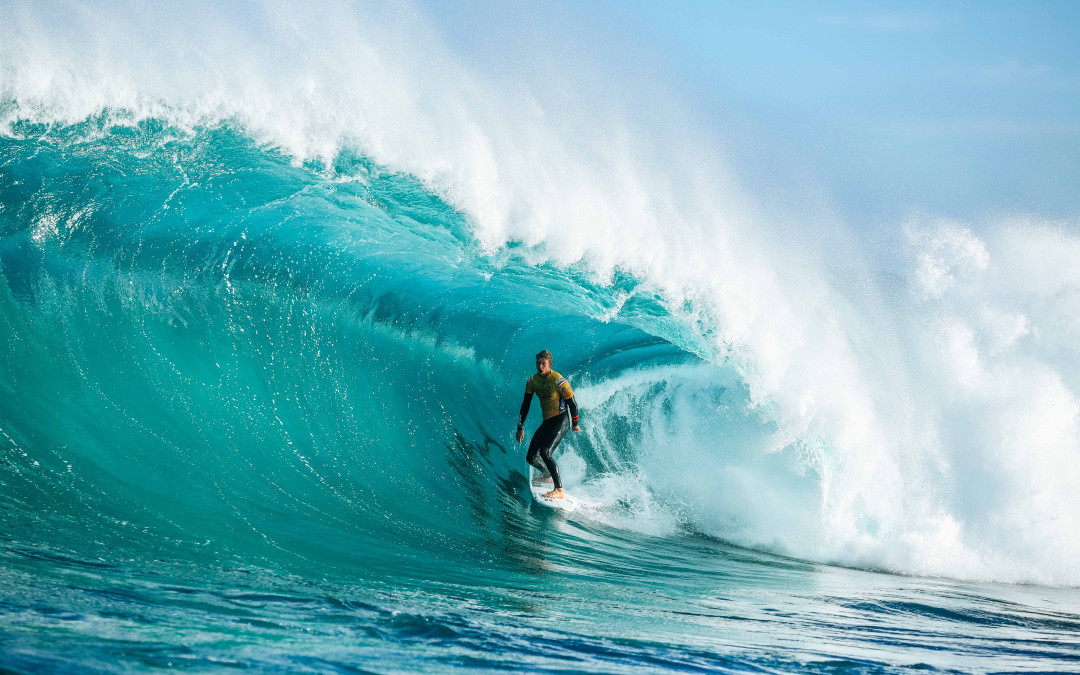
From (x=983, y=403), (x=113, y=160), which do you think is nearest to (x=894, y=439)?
(x=983, y=403)

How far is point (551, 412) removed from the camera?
705 centimetres

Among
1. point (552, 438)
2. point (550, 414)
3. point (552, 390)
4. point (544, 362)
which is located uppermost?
point (544, 362)

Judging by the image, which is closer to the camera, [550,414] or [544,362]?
[544,362]

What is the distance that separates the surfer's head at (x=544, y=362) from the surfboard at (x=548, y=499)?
3.62 ft

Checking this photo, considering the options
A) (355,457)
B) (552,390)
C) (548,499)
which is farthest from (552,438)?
(355,457)

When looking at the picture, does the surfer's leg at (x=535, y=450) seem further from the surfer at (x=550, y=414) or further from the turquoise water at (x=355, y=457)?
the turquoise water at (x=355, y=457)

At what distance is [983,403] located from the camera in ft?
25.3

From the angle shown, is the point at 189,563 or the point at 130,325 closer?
the point at 189,563

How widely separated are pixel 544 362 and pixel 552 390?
29 centimetres

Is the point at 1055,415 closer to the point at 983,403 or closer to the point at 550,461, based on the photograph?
the point at 983,403

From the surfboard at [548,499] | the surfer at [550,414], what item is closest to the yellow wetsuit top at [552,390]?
the surfer at [550,414]

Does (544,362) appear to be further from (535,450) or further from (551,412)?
(535,450)

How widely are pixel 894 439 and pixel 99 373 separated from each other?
754 cm

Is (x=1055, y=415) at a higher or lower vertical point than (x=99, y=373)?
higher
